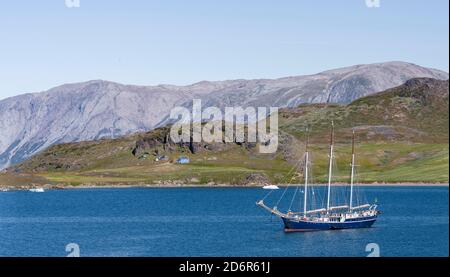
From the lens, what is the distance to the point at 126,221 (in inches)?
5876

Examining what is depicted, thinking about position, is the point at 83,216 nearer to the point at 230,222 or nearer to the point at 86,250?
the point at 230,222

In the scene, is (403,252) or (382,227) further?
(382,227)

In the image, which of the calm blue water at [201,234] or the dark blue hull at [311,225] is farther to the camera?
the dark blue hull at [311,225]

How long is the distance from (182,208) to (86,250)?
83393 millimetres

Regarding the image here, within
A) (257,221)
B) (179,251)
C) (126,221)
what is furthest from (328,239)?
(126,221)

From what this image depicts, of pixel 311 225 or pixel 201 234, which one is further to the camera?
pixel 311 225

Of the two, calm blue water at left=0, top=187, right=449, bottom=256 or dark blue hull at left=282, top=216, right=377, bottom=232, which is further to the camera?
dark blue hull at left=282, top=216, right=377, bottom=232

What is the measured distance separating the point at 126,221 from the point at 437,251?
2666 inches
